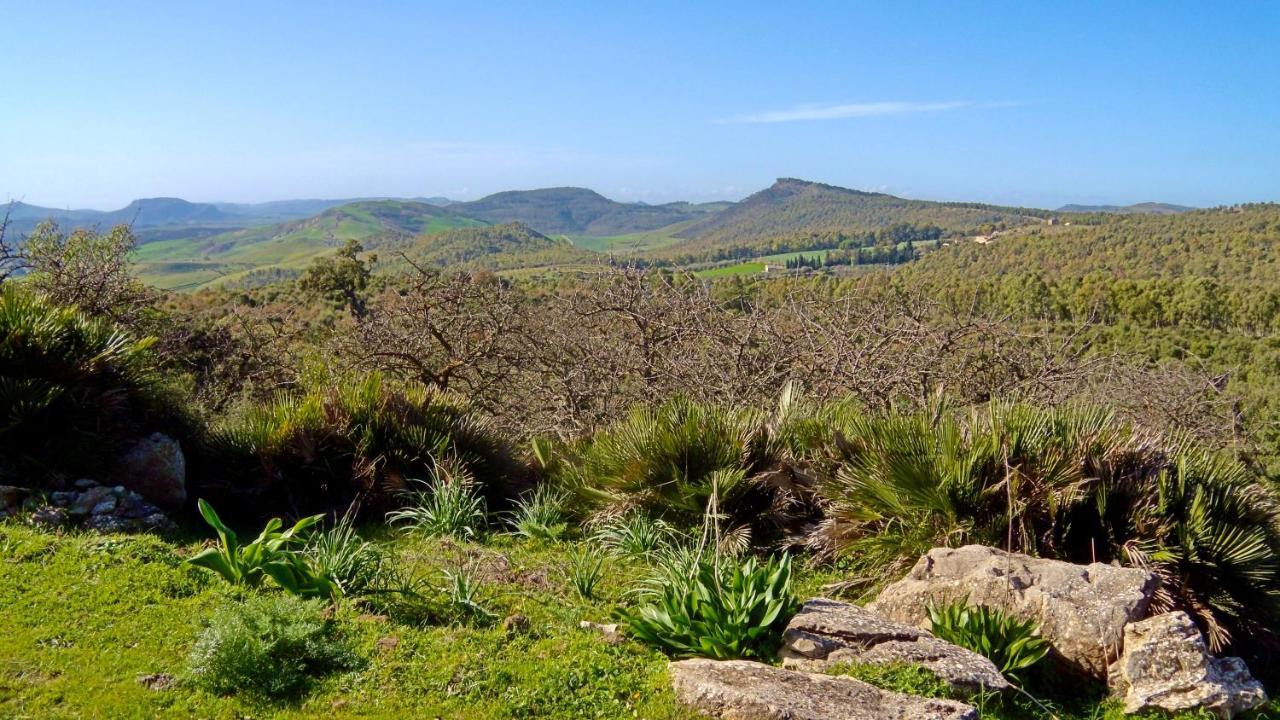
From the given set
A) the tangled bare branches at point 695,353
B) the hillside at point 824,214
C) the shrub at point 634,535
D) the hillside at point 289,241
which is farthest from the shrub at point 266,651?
the hillside at point 289,241

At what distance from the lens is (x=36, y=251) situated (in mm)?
12352

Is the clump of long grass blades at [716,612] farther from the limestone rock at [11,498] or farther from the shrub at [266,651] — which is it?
the limestone rock at [11,498]

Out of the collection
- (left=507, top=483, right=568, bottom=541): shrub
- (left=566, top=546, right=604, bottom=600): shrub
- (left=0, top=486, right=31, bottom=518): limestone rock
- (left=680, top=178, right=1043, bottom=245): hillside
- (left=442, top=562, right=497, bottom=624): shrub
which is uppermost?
(left=680, top=178, right=1043, bottom=245): hillside

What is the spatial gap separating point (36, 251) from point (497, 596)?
1167 centimetres

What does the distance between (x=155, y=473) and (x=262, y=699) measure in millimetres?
3653

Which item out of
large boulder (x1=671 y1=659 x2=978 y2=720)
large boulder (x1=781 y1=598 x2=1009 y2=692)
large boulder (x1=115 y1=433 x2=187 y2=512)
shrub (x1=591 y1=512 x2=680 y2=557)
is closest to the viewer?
large boulder (x1=671 y1=659 x2=978 y2=720)

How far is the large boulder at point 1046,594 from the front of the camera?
433 cm

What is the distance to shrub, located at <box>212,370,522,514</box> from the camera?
7000 millimetres

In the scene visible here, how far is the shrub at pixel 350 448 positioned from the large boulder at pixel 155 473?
0.48m

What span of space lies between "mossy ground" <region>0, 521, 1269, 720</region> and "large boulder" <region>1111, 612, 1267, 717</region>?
0.23m

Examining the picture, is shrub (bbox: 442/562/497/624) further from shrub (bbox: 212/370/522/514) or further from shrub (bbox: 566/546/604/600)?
shrub (bbox: 212/370/522/514)

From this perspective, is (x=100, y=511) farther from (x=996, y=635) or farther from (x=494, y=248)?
(x=494, y=248)

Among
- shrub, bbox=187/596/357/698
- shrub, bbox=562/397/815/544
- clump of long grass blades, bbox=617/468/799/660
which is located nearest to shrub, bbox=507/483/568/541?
shrub, bbox=562/397/815/544

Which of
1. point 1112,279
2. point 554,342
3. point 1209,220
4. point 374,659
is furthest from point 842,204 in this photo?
point 374,659
